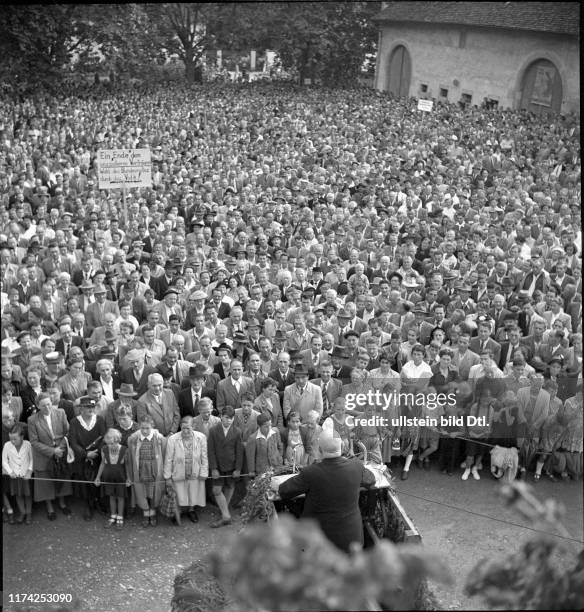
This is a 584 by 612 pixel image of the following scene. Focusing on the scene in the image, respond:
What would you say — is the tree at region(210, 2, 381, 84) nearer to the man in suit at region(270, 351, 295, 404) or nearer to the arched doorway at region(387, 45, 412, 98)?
the arched doorway at region(387, 45, 412, 98)

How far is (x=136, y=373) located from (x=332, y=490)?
407 cm

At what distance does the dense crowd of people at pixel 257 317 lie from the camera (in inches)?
295

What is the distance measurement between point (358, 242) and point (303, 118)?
838cm

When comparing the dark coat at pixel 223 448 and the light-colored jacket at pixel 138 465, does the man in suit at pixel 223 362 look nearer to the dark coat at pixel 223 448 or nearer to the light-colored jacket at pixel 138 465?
the dark coat at pixel 223 448

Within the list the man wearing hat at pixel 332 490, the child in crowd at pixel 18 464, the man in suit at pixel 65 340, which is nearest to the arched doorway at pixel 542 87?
the man in suit at pixel 65 340

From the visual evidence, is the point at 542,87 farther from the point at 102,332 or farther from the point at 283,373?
the point at 102,332

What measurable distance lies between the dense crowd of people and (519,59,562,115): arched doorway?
1.75m

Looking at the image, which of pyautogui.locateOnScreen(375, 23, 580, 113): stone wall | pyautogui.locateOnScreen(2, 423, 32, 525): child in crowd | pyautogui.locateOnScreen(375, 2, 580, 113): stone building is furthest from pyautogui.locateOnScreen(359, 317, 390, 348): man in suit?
pyautogui.locateOnScreen(375, 23, 580, 113): stone wall

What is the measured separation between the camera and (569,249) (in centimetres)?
1171

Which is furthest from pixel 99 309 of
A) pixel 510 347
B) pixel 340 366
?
pixel 510 347

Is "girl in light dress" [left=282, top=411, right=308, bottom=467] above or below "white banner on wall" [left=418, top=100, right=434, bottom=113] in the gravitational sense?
below

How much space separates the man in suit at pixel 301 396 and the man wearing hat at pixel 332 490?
332 cm

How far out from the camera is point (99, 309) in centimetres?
955

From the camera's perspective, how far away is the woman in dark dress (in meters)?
7.35
